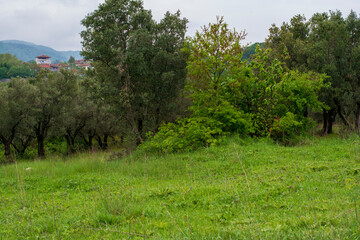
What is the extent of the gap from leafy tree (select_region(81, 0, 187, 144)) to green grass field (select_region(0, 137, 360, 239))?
792cm

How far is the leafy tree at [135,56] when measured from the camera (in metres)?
16.0

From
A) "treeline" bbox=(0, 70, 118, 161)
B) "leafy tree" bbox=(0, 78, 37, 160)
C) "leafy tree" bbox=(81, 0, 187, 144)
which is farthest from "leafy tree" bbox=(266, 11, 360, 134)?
"leafy tree" bbox=(0, 78, 37, 160)

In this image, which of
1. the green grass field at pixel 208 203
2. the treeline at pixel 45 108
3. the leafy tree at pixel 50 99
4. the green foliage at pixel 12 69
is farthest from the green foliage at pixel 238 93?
the green foliage at pixel 12 69

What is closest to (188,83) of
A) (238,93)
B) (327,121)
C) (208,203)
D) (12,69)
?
(238,93)

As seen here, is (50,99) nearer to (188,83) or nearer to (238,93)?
(188,83)

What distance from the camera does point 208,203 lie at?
17.1ft

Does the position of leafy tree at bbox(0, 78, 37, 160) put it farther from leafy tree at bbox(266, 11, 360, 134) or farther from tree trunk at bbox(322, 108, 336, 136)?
tree trunk at bbox(322, 108, 336, 136)

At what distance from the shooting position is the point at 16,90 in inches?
869

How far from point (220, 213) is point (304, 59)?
20.4 metres

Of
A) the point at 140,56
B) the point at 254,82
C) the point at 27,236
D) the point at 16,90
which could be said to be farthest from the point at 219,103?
the point at 16,90

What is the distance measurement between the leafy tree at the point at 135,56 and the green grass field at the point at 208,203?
7.92 metres

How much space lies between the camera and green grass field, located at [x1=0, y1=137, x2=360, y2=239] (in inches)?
144

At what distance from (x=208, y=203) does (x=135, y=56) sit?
477 inches

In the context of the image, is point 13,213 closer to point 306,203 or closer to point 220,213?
point 220,213
